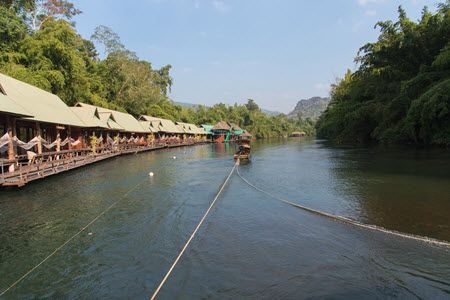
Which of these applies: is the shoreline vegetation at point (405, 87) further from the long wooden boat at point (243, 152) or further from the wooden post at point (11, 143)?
the wooden post at point (11, 143)

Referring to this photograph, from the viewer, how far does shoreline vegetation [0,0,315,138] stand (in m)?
32.0

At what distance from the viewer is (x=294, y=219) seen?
362 inches

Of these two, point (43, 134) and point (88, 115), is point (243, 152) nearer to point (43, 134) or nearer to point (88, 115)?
point (88, 115)

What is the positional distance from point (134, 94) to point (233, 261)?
55.3m

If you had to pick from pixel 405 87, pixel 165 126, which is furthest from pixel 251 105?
pixel 405 87

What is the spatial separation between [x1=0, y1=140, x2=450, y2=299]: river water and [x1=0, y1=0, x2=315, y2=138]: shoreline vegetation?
24225mm

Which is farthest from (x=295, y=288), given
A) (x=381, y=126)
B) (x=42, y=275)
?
(x=381, y=126)

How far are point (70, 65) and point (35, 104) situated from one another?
19.1 metres

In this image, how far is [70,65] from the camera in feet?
118

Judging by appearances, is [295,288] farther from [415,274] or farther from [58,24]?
[58,24]

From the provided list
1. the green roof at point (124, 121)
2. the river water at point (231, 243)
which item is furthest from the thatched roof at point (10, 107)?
the green roof at point (124, 121)

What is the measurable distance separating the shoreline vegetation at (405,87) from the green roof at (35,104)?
2576 centimetres

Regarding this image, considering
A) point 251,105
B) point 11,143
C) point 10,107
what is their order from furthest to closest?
point 251,105, point 11,143, point 10,107

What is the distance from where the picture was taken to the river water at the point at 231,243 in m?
5.49
